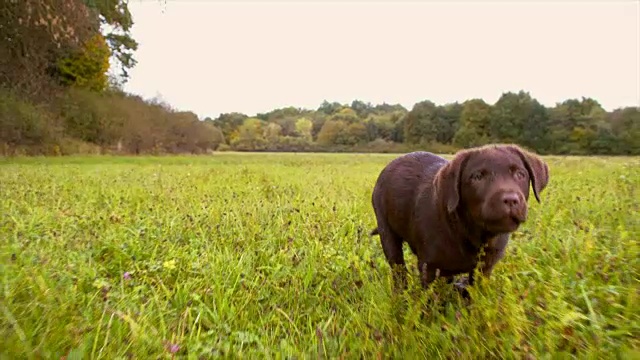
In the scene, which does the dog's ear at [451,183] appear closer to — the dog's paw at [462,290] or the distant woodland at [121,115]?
the dog's paw at [462,290]

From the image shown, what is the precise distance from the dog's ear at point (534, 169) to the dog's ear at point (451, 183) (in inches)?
14.6

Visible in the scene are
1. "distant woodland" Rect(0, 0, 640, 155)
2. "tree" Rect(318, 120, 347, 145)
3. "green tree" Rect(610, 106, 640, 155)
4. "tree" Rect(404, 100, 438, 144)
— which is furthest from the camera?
"tree" Rect(318, 120, 347, 145)

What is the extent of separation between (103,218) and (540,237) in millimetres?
4665

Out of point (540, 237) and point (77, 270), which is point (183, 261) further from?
point (540, 237)

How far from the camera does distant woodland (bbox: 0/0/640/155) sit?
13.5 m

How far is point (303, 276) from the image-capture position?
3.22 meters

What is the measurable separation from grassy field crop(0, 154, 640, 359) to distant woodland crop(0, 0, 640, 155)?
7328 mm

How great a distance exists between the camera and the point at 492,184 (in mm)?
2471

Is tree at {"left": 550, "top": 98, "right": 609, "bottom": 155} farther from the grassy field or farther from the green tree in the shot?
the grassy field

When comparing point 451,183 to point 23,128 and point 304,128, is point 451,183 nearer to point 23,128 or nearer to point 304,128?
point 23,128

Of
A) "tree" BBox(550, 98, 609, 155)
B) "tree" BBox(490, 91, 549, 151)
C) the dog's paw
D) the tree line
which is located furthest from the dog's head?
"tree" BBox(490, 91, 549, 151)

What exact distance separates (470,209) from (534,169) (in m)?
0.60

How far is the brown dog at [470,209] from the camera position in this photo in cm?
237

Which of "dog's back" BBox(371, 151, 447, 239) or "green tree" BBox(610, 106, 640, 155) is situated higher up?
"dog's back" BBox(371, 151, 447, 239)
